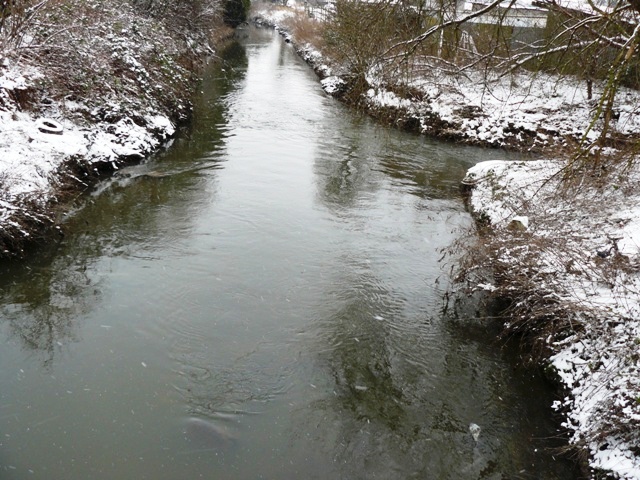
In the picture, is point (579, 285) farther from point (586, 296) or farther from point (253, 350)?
point (253, 350)

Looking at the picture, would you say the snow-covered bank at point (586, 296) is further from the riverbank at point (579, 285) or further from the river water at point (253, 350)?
the river water at point (253, 350)

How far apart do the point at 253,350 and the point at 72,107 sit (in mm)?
9038

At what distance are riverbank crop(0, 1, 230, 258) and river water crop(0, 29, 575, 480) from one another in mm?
712

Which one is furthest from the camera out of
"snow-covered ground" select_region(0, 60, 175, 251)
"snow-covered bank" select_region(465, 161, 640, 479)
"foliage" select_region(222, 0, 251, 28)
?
"foliage" select_region(222, 0, 251, 28)

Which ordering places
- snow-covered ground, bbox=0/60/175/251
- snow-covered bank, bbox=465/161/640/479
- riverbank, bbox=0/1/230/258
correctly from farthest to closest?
riverbank, bbox=0/1/230/258, snow-covered ground, bbox=0/60/175/251, snow-covered bank, bbox=465/161/640/479

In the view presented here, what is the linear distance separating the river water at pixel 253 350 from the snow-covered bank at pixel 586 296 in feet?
1.60

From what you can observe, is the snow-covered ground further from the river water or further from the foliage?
the foliage

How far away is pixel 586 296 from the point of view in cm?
627

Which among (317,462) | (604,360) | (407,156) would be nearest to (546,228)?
(604,360)

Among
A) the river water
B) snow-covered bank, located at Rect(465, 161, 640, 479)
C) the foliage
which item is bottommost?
the river water

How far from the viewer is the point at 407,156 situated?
1569cm

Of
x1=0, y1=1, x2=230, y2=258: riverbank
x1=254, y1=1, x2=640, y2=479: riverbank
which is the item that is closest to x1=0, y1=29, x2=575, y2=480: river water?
x1=254, y1=1, x2=640, y2=479: riverbank

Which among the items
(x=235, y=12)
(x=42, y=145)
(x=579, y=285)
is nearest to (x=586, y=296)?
(x=579, y=285)

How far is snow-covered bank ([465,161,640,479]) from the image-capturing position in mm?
5078
